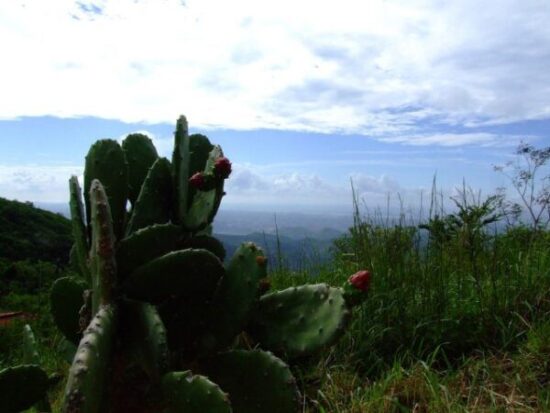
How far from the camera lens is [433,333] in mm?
3535

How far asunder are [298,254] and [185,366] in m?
2.80

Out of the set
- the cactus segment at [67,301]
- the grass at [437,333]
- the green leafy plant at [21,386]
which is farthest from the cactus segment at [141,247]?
the grass at [437,333]

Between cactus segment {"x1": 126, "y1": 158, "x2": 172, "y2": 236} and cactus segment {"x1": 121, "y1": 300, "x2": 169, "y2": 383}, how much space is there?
417 mm

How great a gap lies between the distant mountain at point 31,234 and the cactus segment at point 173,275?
9.17m

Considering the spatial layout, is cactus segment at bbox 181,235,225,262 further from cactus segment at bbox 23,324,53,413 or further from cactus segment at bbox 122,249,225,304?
cactus segment at bbox 23,324,53,413

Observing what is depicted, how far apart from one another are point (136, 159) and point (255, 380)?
119 centimetres

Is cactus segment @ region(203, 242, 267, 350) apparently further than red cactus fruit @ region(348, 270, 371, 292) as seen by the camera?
Yes

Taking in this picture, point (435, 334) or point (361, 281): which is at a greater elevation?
point (361, 281)

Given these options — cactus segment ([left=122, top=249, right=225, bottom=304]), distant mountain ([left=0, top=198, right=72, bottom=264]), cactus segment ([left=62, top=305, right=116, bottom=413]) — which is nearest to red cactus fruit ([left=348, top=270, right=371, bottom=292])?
cactus segment ([left=122, top=249, right=225, bottom=304])

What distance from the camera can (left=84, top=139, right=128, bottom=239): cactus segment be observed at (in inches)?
102

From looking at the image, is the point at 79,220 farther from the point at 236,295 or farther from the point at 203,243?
the point at 236,295

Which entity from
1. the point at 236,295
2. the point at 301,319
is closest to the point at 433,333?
the point at 301,319

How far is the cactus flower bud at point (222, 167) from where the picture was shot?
8.57ft

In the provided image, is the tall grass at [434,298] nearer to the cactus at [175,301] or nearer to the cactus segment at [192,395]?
the cactus at [175,301]
